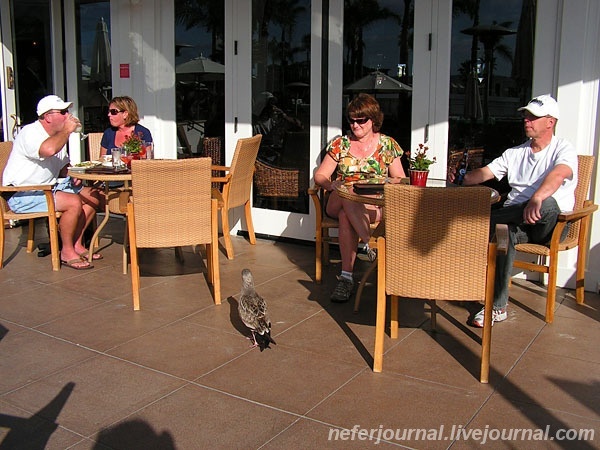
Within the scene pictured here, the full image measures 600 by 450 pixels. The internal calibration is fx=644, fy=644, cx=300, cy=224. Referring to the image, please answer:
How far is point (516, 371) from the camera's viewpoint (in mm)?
3090

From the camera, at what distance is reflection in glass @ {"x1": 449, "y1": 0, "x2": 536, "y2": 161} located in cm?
445

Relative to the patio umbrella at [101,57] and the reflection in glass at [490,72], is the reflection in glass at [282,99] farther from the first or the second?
the patio umbrella at [101,57]

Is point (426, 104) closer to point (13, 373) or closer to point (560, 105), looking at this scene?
point (560, 105)

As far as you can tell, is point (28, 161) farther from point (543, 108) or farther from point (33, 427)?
point (543, 108)

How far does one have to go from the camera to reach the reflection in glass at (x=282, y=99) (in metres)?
5.44

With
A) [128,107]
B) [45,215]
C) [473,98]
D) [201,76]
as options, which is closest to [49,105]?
[128,107]

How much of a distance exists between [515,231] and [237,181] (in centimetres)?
238

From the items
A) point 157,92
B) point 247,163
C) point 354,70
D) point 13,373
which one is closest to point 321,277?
point 247,163

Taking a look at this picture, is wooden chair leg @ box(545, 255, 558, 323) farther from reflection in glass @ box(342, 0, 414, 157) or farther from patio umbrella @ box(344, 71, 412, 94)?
patio umbrella @ box(344, 71, 412, 94)

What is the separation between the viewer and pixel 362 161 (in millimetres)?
4426

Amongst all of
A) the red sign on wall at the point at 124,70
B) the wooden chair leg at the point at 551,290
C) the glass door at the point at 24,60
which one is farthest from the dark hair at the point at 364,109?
the glass door at the point at 24,60

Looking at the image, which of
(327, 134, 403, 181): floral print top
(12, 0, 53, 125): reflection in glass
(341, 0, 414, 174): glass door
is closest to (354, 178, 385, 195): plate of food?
(327, 134, 403, 181): floral print top

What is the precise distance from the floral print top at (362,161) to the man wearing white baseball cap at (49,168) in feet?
6.54

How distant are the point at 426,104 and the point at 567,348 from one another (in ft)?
7.10
